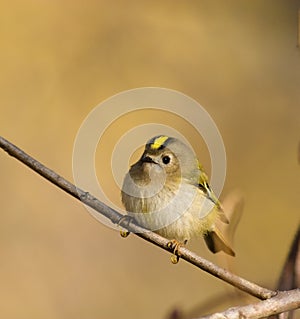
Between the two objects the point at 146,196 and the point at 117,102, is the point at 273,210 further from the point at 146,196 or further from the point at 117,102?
the point at 146,196

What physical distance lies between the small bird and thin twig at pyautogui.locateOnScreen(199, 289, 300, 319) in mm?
561

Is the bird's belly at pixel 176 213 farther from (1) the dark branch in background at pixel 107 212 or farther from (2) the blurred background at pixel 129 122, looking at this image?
(2) the blurred background at pixel 129 122

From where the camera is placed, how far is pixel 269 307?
856 millimetres

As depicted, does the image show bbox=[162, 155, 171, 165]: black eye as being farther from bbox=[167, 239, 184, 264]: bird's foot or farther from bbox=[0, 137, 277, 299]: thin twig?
bbox=[0, 137, 277, 299]: thin twig

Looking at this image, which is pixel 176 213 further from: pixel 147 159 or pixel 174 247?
pixel 174 247

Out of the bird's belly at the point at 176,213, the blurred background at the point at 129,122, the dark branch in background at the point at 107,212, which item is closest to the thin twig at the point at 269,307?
the dark branch in background at the point at 107,212

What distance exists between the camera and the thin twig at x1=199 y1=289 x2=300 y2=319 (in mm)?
792

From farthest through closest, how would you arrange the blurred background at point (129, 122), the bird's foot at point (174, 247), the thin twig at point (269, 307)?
the blurred background at point (129, 122) < the bird's foot at point (174, 247) < the thin twig at point (269, 307)

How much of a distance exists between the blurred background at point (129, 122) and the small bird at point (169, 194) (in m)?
0.50

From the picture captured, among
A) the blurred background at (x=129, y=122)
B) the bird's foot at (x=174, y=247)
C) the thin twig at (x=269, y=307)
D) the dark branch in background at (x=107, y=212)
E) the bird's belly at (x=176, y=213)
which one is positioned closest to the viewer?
the thin twig at (x=269, y=307)

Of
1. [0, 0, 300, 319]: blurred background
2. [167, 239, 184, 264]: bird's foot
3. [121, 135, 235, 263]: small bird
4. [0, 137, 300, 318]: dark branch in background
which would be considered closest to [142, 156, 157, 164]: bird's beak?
[121, 135, 235, 263]: small bird

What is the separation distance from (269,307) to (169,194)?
25.3 inches

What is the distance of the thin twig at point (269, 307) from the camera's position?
79 centimetres

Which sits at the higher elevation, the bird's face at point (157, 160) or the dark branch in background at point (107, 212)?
the bird's face at point (157, 160)
